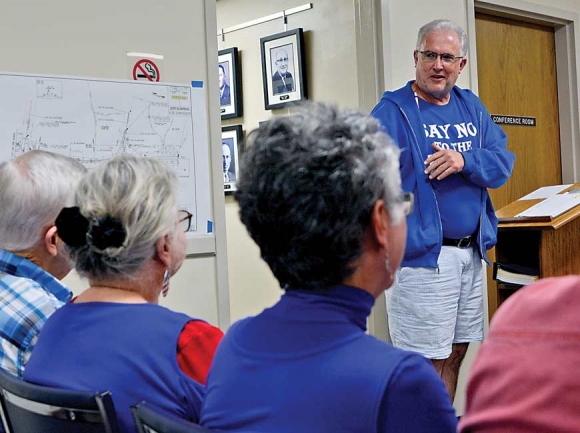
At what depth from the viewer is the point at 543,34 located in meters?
4.74

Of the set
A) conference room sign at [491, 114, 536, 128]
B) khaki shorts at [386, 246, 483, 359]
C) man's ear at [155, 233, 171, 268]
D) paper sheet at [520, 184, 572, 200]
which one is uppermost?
conference room sign at [491, 114, 536, 128]

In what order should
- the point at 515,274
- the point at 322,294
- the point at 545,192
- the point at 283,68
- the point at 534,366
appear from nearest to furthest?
the point at 534,366 < the point at 322,294 < the point at 515,274 < the point at 545,192 < the point at 283,68

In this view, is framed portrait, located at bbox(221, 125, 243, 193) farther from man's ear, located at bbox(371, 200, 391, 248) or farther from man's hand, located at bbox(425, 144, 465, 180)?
man's ear, located at bbox(371, 200, 391, 248)

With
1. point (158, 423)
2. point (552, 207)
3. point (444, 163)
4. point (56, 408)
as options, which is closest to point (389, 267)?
point (158, 423)

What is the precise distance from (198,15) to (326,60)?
1.20 metres

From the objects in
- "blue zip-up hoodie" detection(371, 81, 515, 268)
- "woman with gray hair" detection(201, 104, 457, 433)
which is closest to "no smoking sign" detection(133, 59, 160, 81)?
"blue zip-up hoodie" detection(371, 81, 515, 268)

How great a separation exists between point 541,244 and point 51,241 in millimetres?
2334

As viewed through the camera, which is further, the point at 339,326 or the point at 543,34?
the point at 543,34

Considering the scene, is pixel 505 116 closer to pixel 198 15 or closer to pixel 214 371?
pixel 198 15

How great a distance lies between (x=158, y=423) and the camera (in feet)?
3.10

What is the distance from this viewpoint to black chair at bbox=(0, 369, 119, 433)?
107cm

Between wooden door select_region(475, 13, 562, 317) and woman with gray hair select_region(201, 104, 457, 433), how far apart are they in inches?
128

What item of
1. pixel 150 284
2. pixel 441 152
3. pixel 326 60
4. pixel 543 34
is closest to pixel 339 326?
pixel 150 284

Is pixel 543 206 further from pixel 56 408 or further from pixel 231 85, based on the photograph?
pixel 56 408
